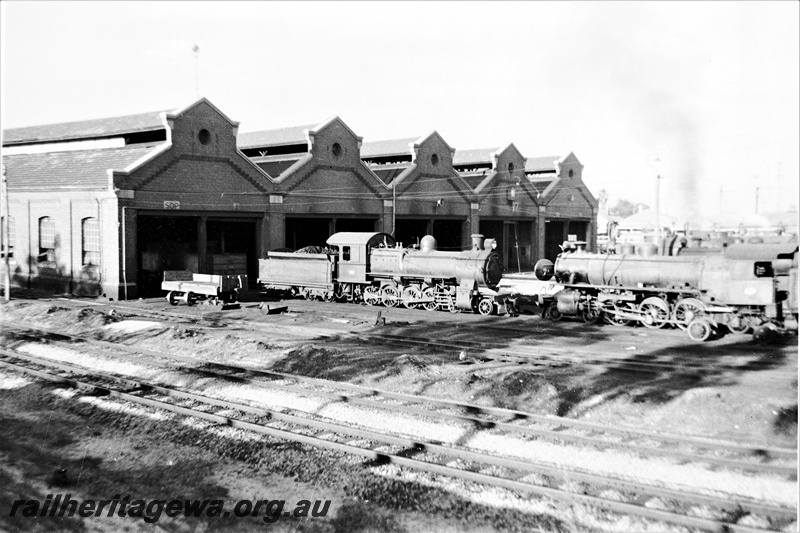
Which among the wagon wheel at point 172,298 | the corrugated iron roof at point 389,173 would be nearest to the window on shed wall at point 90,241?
the wagon wheel at point 172,298

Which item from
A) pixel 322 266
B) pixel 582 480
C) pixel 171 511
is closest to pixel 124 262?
pixel 322 266

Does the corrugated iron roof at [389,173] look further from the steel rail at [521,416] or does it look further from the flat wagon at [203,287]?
the steel rail at [521,416]

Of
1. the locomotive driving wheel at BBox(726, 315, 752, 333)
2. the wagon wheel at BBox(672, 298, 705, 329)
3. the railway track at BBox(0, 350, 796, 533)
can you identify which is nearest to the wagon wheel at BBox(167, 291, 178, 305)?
the railway track at BBox(0, 350, 796, 533)

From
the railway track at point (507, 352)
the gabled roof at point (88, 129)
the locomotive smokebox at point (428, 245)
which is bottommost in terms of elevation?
the railway track at point (507, 352)

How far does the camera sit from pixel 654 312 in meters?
20.2

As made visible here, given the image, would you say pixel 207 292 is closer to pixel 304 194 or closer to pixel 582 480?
pixel 304 194

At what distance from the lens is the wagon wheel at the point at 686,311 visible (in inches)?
757

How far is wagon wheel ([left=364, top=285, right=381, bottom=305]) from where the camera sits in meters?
26.9

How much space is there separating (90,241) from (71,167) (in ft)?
17.3

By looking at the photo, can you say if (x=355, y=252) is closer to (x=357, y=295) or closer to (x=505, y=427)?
(x=357, y=295)

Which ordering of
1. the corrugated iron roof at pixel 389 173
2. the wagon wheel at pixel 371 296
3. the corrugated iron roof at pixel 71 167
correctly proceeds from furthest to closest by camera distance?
1. the corrugated iron roof at pixel 389 173
2. the corrugated iron roof at pixel 71 167
3. the wagon wheel at pixel 371 296

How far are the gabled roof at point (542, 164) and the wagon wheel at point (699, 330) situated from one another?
36472mm

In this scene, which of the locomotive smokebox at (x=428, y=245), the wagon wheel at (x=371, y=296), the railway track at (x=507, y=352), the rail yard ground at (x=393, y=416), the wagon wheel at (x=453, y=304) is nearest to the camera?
the rail yard ground at (x=393, y=416)

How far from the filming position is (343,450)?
33.4 feet
